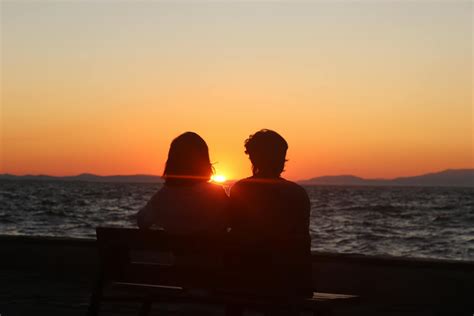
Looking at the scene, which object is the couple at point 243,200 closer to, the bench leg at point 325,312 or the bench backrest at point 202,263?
the bench backrest at point 202,263

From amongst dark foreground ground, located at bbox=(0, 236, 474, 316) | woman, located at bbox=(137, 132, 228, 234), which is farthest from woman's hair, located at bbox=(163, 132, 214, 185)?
dark foreground ground, located at bbox=(0, 236, 474, 316)

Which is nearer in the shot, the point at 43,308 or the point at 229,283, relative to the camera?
the point at 229,283

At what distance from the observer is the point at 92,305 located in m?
6.72

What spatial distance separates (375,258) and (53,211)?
171 ft

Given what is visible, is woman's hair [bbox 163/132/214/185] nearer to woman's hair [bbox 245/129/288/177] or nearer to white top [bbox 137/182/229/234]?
white top [bbox 137/182/229/234]

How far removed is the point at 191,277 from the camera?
6.46 m

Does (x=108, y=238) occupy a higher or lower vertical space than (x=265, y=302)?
higher

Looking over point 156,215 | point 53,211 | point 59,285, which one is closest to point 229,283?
point 156,215

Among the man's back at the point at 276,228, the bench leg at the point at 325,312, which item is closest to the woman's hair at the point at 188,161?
the man's back at the point at 276,228

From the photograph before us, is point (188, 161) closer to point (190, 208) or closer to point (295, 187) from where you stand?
point (190, 208)

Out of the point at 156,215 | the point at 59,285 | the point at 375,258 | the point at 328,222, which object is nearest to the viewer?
the point at 156,215

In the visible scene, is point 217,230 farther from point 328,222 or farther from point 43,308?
point 328,222

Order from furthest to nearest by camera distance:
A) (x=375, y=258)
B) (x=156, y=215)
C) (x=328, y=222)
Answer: (x=328, y=222) → (x=375, y=258) → (x=156, y=215)

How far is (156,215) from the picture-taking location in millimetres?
6484
